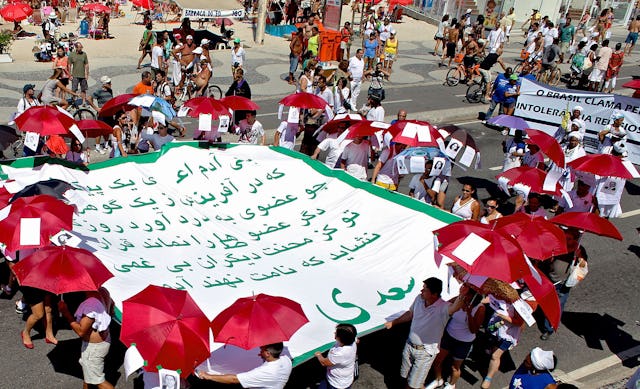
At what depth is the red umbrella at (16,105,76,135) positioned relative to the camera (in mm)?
9836

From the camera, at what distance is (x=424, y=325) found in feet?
22.5

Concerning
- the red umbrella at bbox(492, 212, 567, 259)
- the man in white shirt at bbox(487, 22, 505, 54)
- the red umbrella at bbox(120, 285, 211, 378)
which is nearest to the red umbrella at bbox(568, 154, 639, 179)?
the red umbrella at bbox(492, 212, 567, 259)

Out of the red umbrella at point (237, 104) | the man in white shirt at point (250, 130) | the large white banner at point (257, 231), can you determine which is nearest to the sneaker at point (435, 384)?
the large white banner at point (257, 231)

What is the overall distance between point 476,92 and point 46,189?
16.5 meters

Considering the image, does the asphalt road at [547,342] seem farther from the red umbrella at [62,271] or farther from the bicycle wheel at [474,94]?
the bicycle wheel at [474,94]

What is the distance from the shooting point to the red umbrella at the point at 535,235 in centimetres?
748

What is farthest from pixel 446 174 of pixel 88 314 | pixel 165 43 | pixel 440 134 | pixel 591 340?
pixel 165 43

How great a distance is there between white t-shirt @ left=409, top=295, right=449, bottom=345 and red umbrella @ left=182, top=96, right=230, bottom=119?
5.76 m

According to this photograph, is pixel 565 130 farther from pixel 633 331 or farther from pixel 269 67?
pixel 269 67

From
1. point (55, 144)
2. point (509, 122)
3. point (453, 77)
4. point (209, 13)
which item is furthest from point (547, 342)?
point (209, 13)

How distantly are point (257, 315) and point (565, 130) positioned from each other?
10.3 m

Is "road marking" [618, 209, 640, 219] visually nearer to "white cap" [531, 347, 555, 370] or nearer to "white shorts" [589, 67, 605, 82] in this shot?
"white cap" [531, 347, 555, 370]

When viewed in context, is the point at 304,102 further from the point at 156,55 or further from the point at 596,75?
the point at 596,75

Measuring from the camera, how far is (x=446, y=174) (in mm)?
10492
